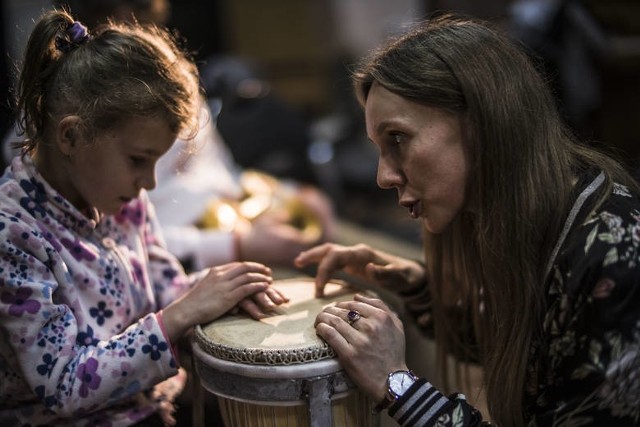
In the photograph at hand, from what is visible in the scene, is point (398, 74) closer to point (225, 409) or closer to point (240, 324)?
point (240, 324)

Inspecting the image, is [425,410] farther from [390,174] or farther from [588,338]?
[390,174]

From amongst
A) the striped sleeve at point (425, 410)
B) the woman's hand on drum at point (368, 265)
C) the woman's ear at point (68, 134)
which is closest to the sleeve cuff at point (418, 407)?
the striped sleeve at point (425, 410)

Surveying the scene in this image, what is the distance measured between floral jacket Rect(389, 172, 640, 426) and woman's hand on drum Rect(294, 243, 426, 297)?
44 cm

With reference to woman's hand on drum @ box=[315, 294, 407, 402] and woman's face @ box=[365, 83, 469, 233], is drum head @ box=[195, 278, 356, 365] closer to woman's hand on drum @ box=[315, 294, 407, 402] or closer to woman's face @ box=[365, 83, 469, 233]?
woman's hand on drum @ box=[315, 294, 407, 402]

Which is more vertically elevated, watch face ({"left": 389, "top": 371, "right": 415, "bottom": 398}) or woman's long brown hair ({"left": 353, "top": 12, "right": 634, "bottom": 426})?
woman's long brown hair ({"left": 353, "top": 12, "right": 634, "bottom": 426})

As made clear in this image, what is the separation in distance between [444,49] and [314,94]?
Answer: 20.1ft

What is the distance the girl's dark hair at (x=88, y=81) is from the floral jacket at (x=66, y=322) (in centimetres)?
12

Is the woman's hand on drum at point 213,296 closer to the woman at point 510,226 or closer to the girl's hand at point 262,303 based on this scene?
the girl's hand at point 262,303

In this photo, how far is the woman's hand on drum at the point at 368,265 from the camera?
5.51 feet

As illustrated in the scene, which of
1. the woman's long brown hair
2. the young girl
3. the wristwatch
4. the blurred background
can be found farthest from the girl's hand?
the blurred background

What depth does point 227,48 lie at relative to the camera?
6734mm

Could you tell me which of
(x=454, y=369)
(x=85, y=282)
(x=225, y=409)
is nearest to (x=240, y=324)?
(x=225, y=409)

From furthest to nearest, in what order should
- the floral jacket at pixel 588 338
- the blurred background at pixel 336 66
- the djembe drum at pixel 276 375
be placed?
the blurred background at pixel 336 66 < the djembe drum at pixel 276 375 < the floral jacket at pixel 588 338

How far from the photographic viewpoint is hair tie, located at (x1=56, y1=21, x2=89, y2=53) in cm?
143
